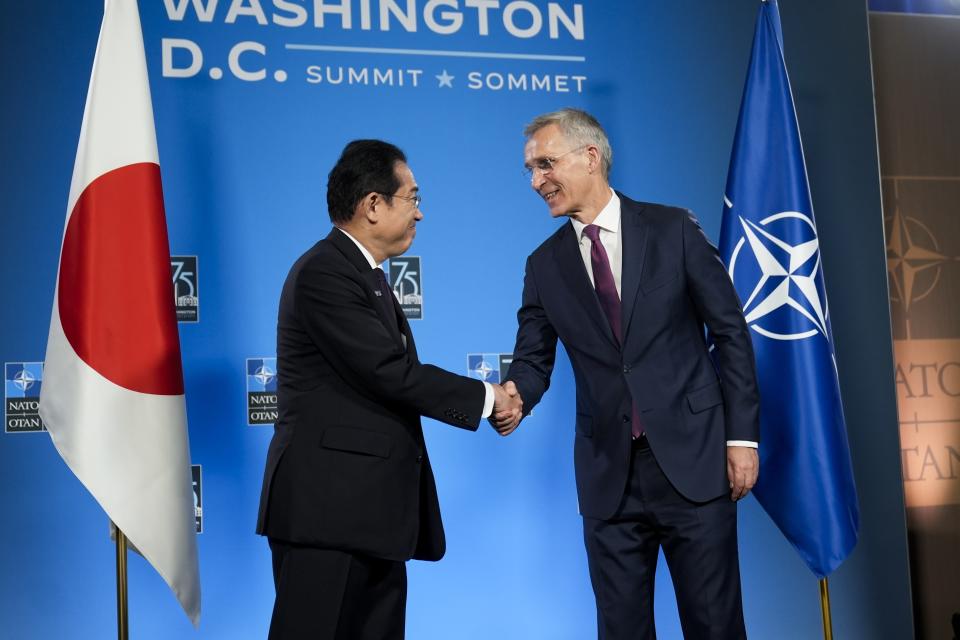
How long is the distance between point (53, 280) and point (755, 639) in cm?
316

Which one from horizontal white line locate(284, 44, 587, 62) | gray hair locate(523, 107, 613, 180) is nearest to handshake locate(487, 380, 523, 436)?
gray hair locate(523, 107, 613, 180)

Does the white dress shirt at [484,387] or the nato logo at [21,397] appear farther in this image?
the nato logo at [21,397]

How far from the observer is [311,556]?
2270mm

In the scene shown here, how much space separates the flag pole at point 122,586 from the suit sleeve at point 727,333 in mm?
1796

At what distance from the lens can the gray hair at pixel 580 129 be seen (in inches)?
110

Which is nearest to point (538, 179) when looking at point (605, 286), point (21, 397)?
point (605, 286)

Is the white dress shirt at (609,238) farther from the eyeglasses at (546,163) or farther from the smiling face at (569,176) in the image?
the eyeglasses at (546,163)

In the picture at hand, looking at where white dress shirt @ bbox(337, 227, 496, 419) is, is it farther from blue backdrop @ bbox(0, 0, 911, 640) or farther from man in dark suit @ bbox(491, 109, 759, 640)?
blue backdrop @ bbox(0, 0, 911, 640)

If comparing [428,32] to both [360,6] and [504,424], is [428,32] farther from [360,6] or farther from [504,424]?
[504,424]

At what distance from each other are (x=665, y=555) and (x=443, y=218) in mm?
1735

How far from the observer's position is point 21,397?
340cm

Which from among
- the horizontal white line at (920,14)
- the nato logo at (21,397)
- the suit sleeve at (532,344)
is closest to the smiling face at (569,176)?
the suit sleeve at (532,344)

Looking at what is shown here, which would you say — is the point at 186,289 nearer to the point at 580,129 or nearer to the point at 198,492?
the point at 198,492

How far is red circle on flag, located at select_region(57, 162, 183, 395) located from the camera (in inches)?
110
